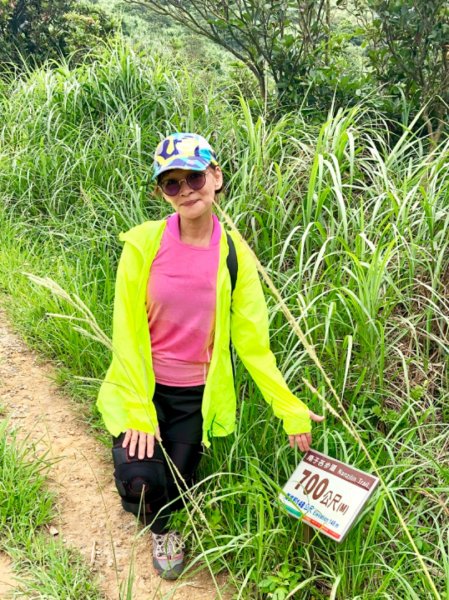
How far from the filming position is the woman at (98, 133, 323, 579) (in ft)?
6.78

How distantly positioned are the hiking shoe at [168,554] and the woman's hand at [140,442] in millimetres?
394

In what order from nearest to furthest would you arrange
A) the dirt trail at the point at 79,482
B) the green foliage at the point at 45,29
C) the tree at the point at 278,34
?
the dirt trail at the point at 79,482, the tree at the point at 278,34, the green foliage at the point at 45,29

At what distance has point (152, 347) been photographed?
2246 millimetres

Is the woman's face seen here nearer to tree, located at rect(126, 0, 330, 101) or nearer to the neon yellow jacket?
the neon yellow jacket

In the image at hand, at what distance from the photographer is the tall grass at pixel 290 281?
207cm

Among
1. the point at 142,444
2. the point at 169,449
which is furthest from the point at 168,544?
the point at 142,444

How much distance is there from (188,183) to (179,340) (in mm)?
575

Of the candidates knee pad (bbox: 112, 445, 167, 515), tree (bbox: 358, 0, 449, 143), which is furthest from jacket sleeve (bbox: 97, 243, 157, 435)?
tree (bbox: 358, 0, 449, 143)

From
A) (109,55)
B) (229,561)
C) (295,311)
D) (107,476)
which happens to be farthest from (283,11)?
(229,561)

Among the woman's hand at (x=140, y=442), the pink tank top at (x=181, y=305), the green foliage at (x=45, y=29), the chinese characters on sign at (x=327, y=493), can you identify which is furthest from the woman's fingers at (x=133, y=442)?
the green foliage at (x=45, y=29)

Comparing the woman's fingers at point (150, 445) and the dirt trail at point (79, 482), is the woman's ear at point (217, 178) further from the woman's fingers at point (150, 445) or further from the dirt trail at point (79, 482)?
the dirt trail at point (79, 482)

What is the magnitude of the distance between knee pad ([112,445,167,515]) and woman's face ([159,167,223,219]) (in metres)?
0.87

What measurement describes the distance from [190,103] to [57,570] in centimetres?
324

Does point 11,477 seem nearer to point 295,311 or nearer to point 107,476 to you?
point 107,476
